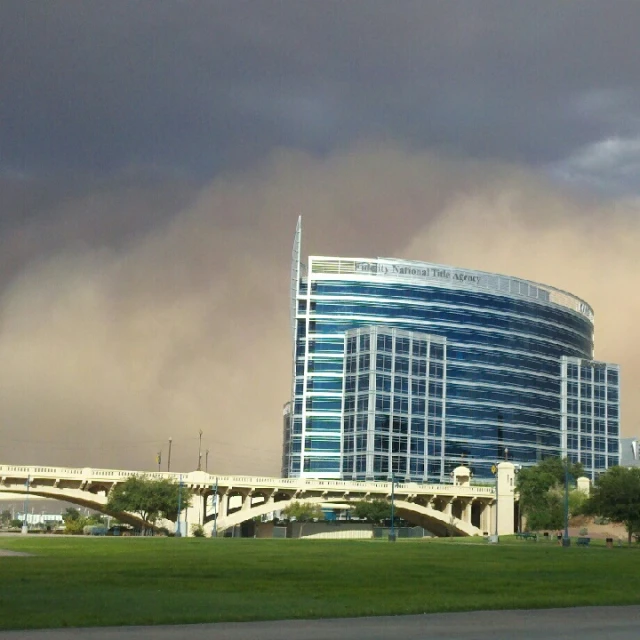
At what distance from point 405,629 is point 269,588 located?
1104 centimetres

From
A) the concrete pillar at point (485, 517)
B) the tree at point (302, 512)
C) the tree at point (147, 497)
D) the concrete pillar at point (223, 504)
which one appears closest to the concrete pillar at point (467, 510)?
the concrete pillar at point (485, 517)

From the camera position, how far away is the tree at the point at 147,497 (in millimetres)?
136125

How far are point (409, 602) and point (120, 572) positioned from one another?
15249 millimetres

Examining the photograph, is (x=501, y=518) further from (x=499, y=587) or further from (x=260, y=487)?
(x=499, y=587)

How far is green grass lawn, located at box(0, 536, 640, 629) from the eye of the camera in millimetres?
27141

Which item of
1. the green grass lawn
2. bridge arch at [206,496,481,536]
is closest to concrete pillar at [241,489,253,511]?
bridge arch at [206,496,481,536]

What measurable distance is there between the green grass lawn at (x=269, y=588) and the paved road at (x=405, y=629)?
3.94ft

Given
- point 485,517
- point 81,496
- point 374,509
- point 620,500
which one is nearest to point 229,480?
point 81,496

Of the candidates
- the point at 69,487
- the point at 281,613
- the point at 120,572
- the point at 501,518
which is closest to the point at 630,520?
the point at 501,518

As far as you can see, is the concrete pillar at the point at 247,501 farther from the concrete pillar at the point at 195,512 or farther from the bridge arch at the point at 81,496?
the bridge arch at the point at 81,496

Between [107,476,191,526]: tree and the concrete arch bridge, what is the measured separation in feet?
10.2

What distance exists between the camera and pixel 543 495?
16175 centimetres

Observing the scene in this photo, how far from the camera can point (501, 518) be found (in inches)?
6718

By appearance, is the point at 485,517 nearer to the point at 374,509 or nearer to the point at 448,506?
the point at 448,506
